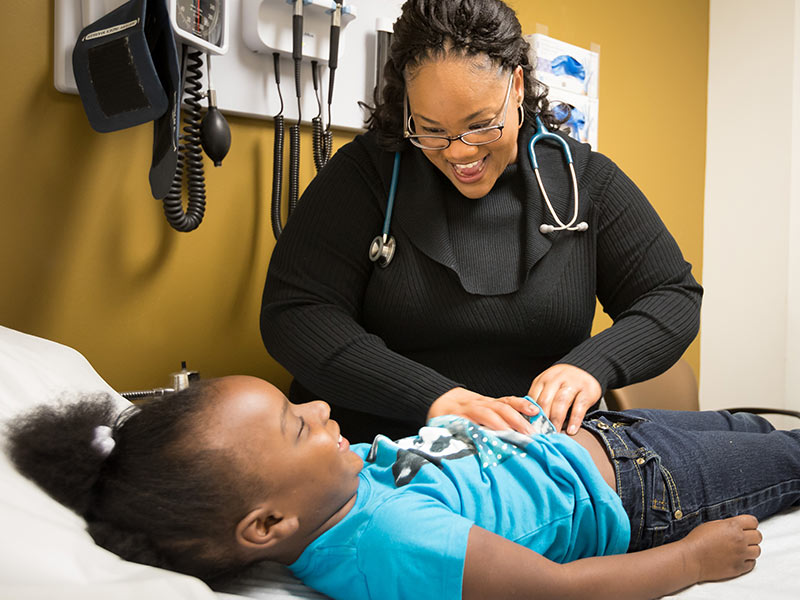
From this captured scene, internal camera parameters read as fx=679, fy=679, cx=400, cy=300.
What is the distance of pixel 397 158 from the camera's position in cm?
145

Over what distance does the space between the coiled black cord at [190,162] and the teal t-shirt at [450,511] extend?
0.65 meters

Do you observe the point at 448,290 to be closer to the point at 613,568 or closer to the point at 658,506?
the point at 658,506

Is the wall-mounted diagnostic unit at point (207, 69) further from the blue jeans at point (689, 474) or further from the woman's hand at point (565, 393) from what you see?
the blue jeans at point (689, 474)

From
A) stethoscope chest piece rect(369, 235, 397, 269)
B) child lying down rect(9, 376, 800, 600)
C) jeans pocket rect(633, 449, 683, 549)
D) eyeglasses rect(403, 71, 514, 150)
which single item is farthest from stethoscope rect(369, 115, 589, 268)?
jeans pocket rect(633, 449, 683, 549)

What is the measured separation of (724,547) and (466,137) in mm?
810

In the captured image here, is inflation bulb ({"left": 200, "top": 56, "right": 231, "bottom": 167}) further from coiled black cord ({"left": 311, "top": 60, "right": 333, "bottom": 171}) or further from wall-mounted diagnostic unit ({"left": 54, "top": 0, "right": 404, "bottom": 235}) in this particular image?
coiled black cord ({"left": 311, "top": 60, "right": 333, "bottom": 171})

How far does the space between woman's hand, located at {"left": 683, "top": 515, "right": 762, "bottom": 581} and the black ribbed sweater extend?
0.38m

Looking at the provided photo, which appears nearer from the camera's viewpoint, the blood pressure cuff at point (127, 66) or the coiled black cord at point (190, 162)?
the blood pressure cuff at point (127, 66)

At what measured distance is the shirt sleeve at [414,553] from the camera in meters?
0.76

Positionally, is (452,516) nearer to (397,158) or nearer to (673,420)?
(673,420)

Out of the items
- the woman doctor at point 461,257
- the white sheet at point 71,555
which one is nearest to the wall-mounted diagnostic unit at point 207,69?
the woman doctor at point 461,257

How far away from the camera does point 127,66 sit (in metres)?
1.19

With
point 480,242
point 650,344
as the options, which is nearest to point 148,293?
point 480,242

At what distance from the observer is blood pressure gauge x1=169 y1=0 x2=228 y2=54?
4.37 feet
